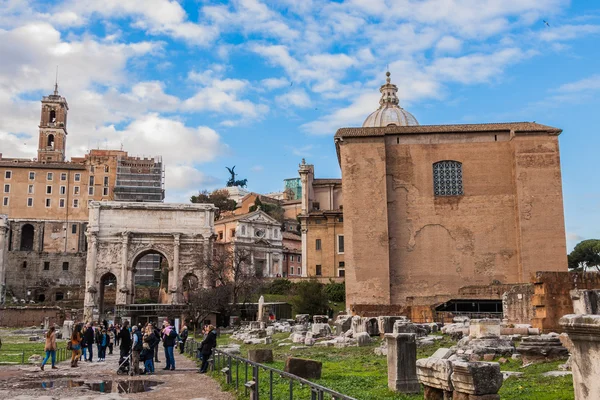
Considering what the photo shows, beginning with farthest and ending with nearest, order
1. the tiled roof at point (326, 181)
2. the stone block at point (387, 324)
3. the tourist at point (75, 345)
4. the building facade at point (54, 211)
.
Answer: the building facade at point (54, 211), the tiled roof at point (326, 181), the stone block at point (387, 324), the tourist at point (75, 345)

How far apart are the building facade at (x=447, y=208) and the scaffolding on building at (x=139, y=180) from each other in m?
40.1

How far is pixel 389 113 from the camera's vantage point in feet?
186

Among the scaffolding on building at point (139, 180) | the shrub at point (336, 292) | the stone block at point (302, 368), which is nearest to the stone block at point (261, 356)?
the stone block at point (302, 368)

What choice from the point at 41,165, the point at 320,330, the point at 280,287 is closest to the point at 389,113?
the point at 280,287

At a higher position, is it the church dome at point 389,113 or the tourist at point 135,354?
the church dome at point 389,113

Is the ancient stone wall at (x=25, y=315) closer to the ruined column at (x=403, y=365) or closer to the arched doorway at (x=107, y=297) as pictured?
the arched doorway at (x=107, y=297)

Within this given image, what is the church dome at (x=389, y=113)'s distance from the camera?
5597cm

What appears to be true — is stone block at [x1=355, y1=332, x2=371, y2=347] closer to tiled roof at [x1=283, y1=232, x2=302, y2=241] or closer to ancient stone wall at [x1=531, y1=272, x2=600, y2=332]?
ancient stone wall at [x1=531, y1=272, x2=600, y2=332]

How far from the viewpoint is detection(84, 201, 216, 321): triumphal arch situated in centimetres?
4447

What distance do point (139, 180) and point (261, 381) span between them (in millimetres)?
60729

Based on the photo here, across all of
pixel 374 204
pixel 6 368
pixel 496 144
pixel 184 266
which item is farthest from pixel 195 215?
pixel 6 368

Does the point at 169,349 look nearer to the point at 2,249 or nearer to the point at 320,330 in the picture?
the point at 320,330

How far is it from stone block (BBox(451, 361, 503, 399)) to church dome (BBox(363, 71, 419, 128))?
163 ft

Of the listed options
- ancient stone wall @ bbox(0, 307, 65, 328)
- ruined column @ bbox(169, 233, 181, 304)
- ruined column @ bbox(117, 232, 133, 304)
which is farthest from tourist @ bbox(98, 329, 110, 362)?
ruined column @ bbox(117, 232, 133, 304)
